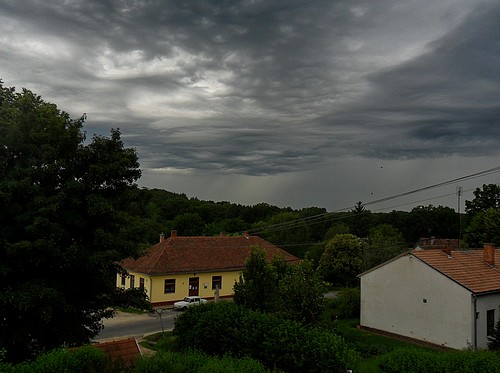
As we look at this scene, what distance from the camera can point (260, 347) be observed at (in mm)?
14125

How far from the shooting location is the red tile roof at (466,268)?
22484 mm

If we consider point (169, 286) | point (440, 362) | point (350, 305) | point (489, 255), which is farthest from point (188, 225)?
point (440, 362)

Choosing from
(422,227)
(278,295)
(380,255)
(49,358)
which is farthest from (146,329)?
(422,227)

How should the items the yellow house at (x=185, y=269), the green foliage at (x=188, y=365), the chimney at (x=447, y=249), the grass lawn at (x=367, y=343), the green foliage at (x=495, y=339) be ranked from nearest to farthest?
the green foliage at (x=188, y=365)
the grass lawn at (x=367, y=343)
the green foliage at (x=495, y=339)
the chimney at (x=447, y=249)
the yellow house at (x=185, y=269)

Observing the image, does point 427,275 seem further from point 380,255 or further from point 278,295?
point 380,255

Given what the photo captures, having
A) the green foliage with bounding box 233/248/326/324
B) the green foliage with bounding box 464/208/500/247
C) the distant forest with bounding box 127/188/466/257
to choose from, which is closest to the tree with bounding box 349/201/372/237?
the distant forest with bounding box 127/188/466/257

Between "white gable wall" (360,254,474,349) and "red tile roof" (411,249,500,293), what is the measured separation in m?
0.38

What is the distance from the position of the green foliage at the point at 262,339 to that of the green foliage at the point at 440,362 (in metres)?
1.39

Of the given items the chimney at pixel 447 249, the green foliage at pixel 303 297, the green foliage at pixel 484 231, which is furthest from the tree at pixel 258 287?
the green foliage at pixel 484 231

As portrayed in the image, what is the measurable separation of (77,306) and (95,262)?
2.62m

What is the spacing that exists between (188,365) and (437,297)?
17042mm

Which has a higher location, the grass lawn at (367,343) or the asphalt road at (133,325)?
the grass lawn at (367,343)

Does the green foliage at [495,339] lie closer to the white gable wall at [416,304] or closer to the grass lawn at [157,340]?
the white gable wall at [416,304]

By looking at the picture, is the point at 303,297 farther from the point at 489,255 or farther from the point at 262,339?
the point at 489,255
